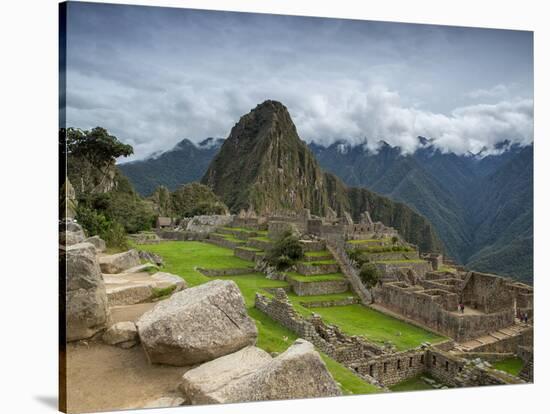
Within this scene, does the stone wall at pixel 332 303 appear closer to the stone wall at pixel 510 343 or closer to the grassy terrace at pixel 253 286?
the grassy terrace at pixel 253 286

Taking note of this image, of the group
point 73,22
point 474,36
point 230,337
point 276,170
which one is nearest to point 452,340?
point 474,36

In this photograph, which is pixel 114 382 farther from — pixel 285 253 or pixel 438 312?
pixel 285 253

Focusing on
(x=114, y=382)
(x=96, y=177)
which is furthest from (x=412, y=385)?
(x=96, y=177)

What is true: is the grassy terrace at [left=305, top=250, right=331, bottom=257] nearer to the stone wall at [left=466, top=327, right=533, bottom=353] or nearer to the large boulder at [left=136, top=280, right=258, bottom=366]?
the stone wall at [left=466, top=327, right=533, bottom=353]

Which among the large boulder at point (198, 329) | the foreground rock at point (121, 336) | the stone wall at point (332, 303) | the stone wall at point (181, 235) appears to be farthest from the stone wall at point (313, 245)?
the foreground rock at point (121, 336)

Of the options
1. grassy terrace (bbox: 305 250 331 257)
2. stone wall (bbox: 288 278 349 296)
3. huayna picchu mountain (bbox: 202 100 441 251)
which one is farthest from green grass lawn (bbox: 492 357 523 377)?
huayna picchu mountain (bbox: 202 100 441 251)
